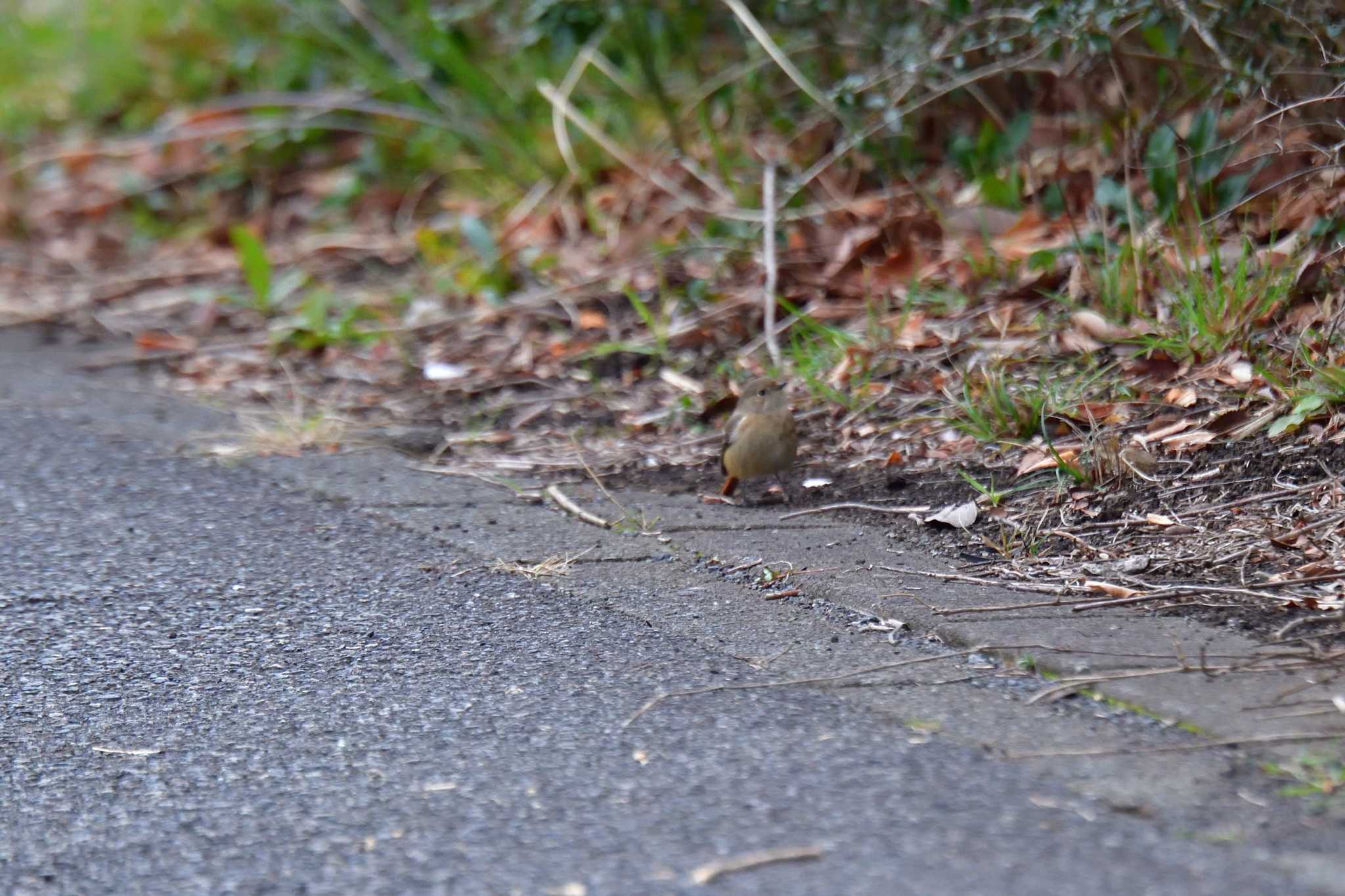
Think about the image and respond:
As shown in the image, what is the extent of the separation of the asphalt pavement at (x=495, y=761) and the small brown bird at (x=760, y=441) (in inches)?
18.9

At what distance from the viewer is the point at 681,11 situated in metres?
5.76

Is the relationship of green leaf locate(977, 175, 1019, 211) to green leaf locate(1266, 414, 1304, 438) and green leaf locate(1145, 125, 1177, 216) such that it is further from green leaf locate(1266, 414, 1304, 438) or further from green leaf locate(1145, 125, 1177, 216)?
green leaf locate(1266, 414, 1304, 438)

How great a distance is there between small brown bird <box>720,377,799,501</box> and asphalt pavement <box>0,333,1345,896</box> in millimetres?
479

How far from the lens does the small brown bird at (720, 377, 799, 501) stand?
3541mm

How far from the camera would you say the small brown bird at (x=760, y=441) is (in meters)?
3.54

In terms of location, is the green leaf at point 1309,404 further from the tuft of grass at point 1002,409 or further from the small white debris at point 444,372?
the small white debris at point 444,372

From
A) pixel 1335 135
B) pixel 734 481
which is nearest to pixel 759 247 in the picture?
pixel 734 481

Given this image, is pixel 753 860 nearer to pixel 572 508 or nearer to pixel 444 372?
pixel 572 508

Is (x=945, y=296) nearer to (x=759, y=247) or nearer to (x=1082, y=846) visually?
(x=759, y=247)

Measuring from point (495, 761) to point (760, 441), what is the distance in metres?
1.45

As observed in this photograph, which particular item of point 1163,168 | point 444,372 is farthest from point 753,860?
point 444,372

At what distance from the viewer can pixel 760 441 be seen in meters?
3.53

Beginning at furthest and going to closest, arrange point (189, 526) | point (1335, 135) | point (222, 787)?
1. point (1335, 135)
2. point (189, 526)
3. point (222, 787)

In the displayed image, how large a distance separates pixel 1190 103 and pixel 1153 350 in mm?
1356
